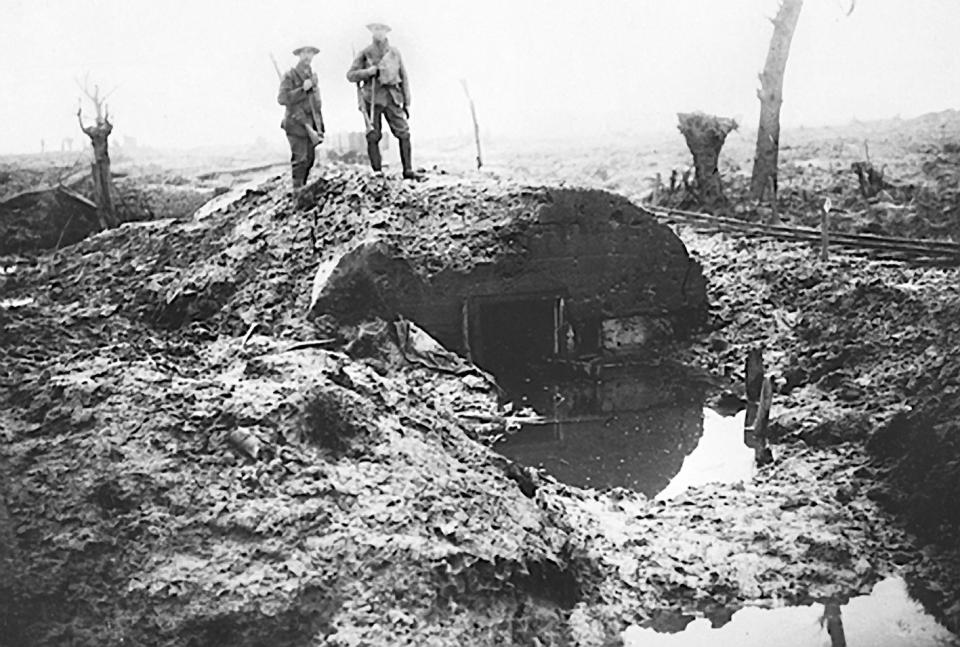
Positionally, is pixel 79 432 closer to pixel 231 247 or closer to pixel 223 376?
pixel 223 376

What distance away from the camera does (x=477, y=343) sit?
348 inches

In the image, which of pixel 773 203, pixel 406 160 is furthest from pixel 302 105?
pixel 773 203

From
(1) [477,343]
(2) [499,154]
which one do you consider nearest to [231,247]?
(1) [477,343]

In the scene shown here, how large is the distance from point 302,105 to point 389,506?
225 inches

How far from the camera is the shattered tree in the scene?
13.6 meters

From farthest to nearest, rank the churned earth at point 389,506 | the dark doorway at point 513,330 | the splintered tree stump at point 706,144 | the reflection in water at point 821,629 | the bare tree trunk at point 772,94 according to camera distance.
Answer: the bare tree trunk at point 772,94
the splintered tree stump at point 706,144
the dark doorway at point 513,330
the reflection in water at point 821,629
the churned earth at point 389,506

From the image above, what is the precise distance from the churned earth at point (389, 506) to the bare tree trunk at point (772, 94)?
6356mm

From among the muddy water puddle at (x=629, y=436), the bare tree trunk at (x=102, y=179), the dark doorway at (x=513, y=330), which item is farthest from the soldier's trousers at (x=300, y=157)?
the bare tree trunk at (x=102, y=179)

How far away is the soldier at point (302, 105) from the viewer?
907 centimetres

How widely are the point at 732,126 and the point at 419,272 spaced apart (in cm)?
688

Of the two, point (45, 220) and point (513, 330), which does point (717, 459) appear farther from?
point (45, 220)

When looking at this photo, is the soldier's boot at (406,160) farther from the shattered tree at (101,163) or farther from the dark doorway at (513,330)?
the shattered tree at (101,163)

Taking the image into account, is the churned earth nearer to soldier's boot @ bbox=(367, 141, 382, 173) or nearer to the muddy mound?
soldier's boot @ bbox=(367, 141, 382, 173)

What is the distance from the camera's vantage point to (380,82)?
919 centimetres
